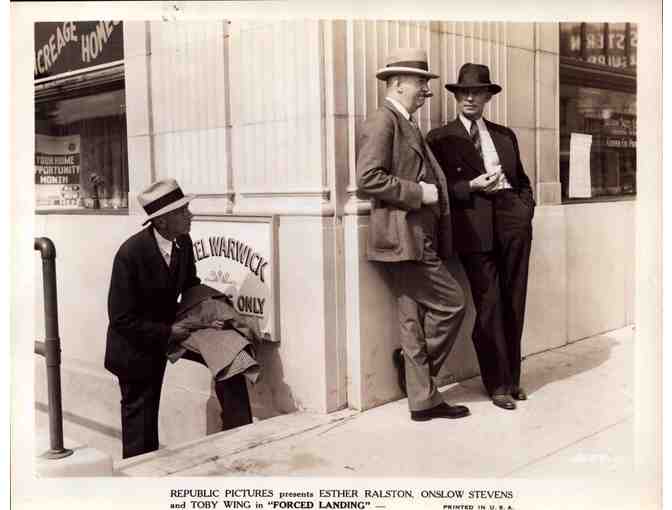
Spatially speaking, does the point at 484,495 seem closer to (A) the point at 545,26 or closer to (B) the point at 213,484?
(B) the point at 213,484

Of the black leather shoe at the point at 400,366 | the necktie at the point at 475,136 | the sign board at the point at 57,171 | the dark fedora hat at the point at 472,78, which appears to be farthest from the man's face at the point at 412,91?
the sign board at the point at 57,171

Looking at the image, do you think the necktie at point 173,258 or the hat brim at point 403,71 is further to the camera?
the necktie at point 173,258

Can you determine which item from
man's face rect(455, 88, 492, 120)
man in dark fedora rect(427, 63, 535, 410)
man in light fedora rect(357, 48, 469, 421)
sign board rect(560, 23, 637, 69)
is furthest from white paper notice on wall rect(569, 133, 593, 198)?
man in light fedora rect(357, 48, 469, 421)

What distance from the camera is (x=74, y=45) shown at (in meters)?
4.26

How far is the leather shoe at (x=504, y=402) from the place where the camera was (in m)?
4.25

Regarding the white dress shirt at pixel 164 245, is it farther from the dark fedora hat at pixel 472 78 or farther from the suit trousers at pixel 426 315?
the dark fedora hat at pixel 472 78

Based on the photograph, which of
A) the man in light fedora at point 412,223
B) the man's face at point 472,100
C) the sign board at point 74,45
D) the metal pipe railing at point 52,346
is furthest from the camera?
the man's face at point 472,100

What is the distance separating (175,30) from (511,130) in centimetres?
208

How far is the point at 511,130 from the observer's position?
4664mm

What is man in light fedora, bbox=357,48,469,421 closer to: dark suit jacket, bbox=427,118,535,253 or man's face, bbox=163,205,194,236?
dark suit jacket, bbox=427,118,535,253

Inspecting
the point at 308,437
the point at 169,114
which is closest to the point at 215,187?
the point at 169,114

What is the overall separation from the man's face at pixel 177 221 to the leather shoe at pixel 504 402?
196 cm

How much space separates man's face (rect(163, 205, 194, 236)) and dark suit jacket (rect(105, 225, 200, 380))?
8 cm
